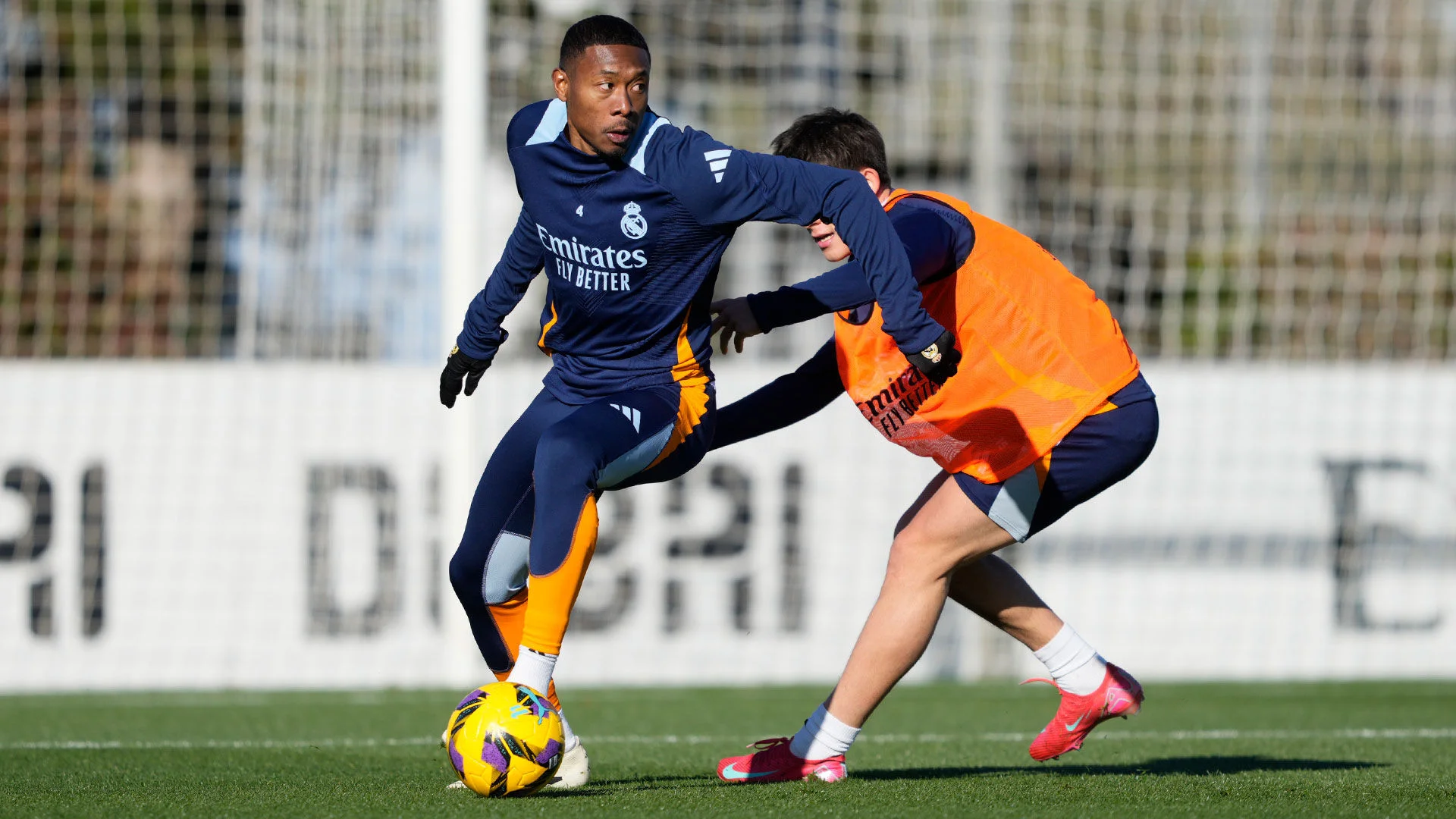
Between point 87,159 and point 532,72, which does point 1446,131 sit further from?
point 87,159

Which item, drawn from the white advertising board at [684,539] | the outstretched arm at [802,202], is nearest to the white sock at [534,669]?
the outstretched arm at [802,202]

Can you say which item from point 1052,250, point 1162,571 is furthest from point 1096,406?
point 1052,250

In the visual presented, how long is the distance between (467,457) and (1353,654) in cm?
458

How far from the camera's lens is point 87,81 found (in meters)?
10.8

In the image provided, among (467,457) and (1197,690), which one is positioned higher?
(467,457)

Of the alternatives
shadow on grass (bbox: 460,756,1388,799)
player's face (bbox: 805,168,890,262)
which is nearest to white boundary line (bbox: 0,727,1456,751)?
shadow on grass (bbox: 460,756,1388,799)

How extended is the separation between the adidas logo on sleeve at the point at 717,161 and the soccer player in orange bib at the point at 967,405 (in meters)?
0.40

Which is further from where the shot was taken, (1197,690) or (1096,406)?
(1197,690)

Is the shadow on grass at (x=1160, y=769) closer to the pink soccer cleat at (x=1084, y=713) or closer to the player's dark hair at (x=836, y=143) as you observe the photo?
the pink soccer cleat at (x=1084, y=713)

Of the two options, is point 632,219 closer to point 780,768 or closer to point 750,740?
point 780,768

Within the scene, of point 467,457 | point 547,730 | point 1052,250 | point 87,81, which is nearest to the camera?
point 547,730

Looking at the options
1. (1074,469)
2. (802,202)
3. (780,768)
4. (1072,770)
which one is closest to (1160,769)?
(1072,770)

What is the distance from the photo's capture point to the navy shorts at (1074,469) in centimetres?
437

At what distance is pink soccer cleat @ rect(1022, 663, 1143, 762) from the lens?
14.9 ft
